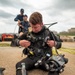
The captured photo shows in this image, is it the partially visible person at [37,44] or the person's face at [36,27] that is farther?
the partially visible person at [37,44]

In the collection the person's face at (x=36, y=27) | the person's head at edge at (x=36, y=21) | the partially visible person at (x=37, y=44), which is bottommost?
the partially visible person at (x=37, y=44)

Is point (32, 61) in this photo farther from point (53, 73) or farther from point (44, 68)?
point (53, 73)

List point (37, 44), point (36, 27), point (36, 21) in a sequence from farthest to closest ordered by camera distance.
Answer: point (37, 44)
point (36, 27)
point (36, 21)

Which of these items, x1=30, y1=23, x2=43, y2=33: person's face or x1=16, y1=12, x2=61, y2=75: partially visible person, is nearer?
x1=30, y1=23, x2=43, y2=33: person's face

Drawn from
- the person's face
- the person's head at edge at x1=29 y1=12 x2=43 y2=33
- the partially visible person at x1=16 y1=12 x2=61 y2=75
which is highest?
the person's head at edge at x1=29 y1=12 x2=43 y2=33

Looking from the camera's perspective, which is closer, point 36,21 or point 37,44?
point 36,21

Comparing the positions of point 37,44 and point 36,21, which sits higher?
point 36,21

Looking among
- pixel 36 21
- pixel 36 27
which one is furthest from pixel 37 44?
pixel 36 21

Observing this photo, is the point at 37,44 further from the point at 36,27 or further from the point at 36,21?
the point at 36,21

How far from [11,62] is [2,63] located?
301 mm

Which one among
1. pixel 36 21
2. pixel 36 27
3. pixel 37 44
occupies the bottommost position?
pixel 37 44

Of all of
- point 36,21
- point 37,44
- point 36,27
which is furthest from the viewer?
point 37,44

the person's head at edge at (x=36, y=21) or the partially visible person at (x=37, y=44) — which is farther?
the partially visible person at (x=37, y=44)

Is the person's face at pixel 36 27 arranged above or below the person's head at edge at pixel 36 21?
below
